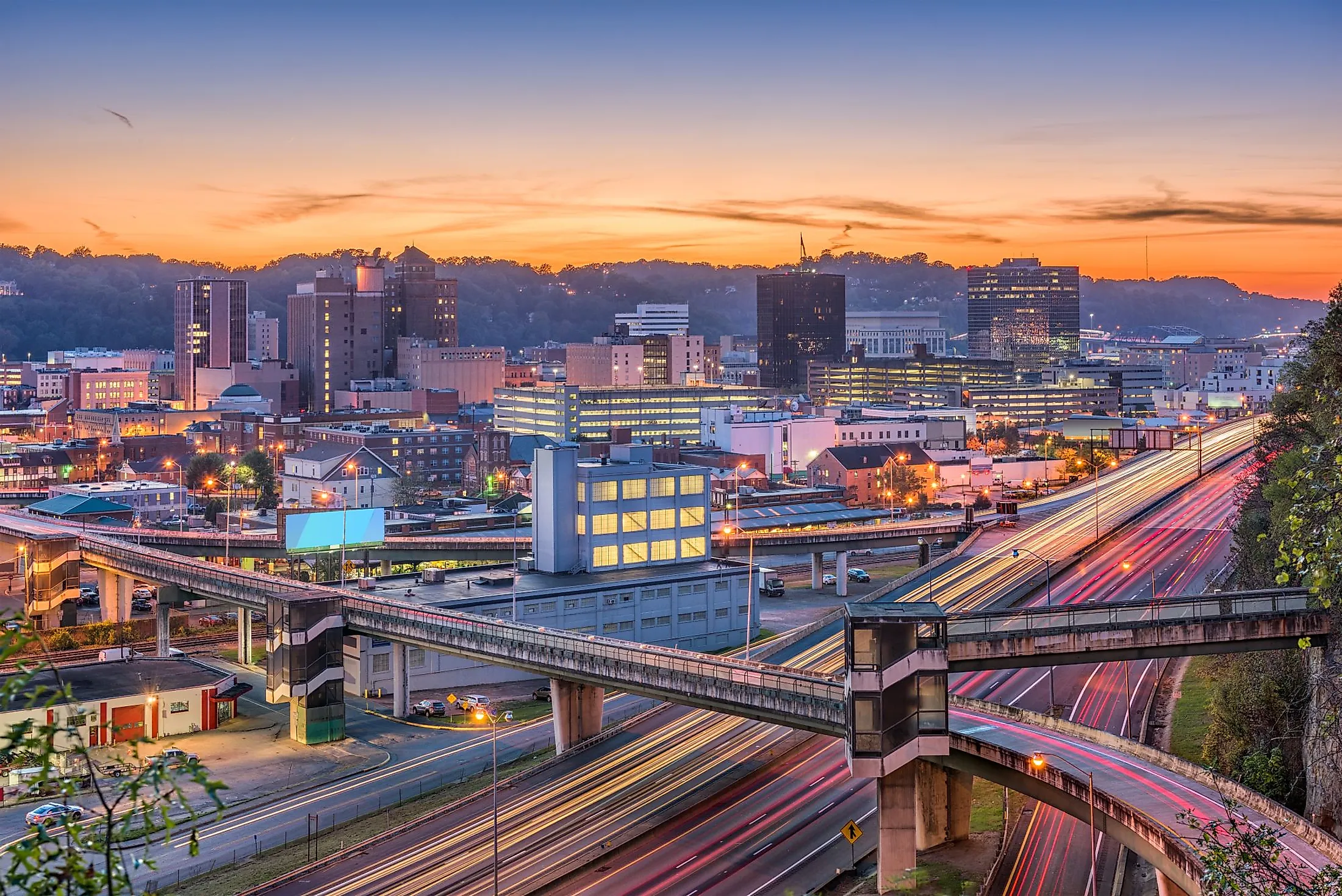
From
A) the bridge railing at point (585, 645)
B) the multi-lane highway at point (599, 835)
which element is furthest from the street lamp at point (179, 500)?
the multi-lane highway at point (599, 835)

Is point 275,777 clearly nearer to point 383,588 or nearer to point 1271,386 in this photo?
point 383,588

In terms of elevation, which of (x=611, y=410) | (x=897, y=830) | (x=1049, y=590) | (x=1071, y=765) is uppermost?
(x=611, y=410)

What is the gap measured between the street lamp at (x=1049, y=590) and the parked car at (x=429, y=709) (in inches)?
927

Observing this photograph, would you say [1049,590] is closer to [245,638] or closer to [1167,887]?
[1167,887]

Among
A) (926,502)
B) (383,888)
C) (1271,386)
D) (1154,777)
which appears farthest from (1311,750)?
(1271,386)

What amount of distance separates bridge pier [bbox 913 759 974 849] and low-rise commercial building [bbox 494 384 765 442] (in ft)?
365

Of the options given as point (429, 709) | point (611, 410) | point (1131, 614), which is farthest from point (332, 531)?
point (611, 410)

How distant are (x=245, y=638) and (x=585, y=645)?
2901cm

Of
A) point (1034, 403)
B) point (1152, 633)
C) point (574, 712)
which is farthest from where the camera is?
point (1034, 403)

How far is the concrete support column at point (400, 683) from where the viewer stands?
55.6 meters

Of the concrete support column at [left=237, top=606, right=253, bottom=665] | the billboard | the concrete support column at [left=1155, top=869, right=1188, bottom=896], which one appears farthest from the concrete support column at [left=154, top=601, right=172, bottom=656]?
the concrete support column at [left=1155, top=869, right=1188, bottom=896]

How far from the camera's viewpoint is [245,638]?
6569cm

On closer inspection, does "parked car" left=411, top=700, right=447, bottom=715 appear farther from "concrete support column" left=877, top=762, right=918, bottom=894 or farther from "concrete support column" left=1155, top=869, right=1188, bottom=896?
"concrete support column" left=1155, top=869, right=1188, bottom=896

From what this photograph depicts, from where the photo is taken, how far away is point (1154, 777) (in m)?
33.0
